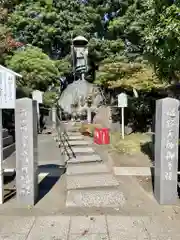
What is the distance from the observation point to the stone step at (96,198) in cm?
500

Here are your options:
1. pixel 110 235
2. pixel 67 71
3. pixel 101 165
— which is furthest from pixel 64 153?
pixel 67 71

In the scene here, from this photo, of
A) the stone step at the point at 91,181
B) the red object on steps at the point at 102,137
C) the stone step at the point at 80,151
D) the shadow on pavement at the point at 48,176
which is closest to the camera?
the shadow on pavement at the point at 48,176

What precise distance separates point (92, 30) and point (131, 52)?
14.1 ft

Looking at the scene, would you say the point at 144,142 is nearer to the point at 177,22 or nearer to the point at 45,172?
the point at 45,172

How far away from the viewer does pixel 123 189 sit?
582 cm

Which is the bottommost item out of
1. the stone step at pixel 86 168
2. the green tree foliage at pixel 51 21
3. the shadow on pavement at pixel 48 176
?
the shadow on pavement at pixel 48 176

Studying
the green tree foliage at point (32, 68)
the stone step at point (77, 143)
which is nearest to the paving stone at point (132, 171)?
the stone step at point (77, 143)

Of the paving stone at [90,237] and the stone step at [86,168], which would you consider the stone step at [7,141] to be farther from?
the paving stone at [90,237]

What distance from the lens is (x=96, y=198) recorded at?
5242 mm

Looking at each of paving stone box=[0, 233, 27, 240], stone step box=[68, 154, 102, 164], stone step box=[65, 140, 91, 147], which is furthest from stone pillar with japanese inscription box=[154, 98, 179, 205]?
stone step box=[65, 140, 91, 147]

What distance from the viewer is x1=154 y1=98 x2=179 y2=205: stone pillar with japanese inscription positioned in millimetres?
4859

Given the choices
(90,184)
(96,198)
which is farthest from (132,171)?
(96,198)

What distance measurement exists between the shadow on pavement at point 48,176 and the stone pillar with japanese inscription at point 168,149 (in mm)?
2386

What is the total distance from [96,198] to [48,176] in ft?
6.06
